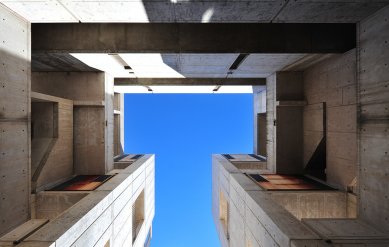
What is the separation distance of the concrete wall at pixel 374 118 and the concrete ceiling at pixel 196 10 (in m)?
0.59

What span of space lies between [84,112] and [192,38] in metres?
7.36

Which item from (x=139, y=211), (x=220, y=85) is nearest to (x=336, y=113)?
(x=220, y=85)

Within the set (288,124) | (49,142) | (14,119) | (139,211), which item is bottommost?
(139,211)

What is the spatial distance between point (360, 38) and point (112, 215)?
10.0 m

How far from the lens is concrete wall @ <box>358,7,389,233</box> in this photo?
572 cm

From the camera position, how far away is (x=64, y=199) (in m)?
9.65

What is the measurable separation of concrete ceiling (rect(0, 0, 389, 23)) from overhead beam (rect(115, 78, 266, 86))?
30.0 ft

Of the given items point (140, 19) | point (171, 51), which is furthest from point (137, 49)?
point (140, 19)

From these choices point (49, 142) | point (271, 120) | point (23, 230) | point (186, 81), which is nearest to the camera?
point (23, 230)

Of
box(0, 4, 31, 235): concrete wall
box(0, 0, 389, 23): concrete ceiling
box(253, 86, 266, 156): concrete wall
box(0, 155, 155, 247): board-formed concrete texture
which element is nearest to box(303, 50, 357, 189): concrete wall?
box(0, 0, 389, 23): concrete ceiling

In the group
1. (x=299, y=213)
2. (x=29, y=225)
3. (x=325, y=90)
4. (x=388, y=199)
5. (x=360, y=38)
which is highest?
(x=360, y=38)

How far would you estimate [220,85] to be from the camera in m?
16.1

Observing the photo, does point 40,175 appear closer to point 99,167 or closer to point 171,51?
point 99,167

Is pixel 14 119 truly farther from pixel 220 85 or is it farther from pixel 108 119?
pixel 220 85
